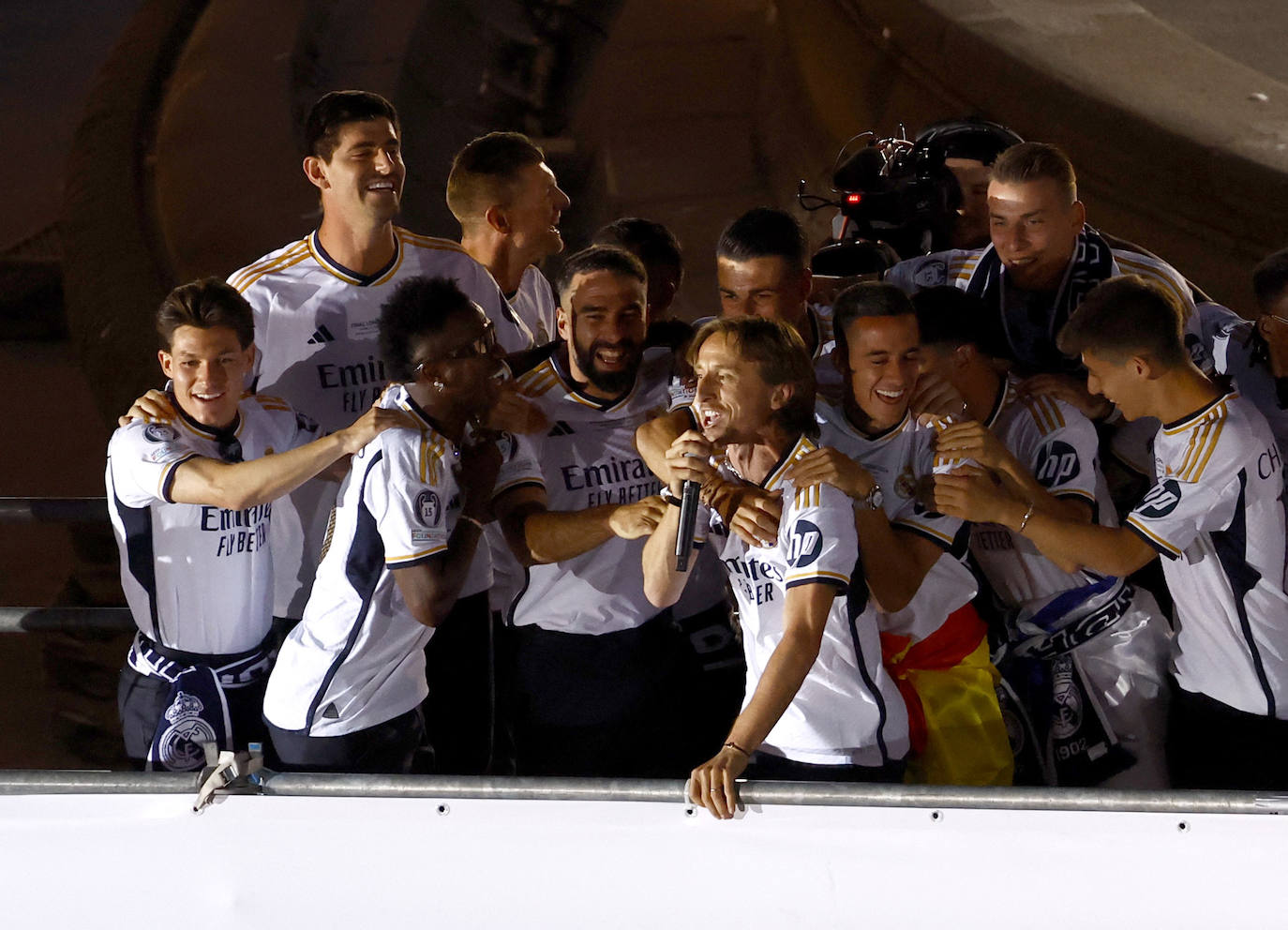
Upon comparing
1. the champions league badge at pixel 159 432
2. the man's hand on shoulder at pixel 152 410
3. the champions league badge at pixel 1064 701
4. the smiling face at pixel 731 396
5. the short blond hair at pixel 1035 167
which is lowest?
the champions league badge at pixel 1064 701

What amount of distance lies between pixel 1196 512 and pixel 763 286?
0.99 m

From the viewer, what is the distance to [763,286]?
2783 mm

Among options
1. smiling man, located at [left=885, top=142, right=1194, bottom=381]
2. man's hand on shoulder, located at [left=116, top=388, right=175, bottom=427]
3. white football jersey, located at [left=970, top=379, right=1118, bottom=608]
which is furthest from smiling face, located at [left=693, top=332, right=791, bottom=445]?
man's hand on shoulder, located at [left=116, top=388, right=175, bottom=427]

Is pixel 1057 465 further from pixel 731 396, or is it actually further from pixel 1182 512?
pixel 731 396

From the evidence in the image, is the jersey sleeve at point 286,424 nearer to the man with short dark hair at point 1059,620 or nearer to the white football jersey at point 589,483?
the white football jersey at point 589,483

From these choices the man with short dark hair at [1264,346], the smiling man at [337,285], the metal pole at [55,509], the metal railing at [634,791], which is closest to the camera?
the metal railing at [634,791]

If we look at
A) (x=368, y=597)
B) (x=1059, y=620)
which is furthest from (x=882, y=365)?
(x=368, y=597)

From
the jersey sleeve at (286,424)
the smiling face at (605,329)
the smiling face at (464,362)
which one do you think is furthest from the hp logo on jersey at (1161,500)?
the jersey sleeve at (286,424)

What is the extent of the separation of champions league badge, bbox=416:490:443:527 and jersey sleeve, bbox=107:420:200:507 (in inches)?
20.7

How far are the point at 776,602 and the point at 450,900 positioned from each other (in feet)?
2.57

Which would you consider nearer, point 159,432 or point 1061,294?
point 159,432

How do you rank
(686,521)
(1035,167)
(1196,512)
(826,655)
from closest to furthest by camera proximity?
(686,521), (826,655), (1196,512), (1035,167)

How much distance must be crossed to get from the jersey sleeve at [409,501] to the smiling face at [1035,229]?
1.38 meters

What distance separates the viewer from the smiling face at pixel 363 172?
3104 mm
